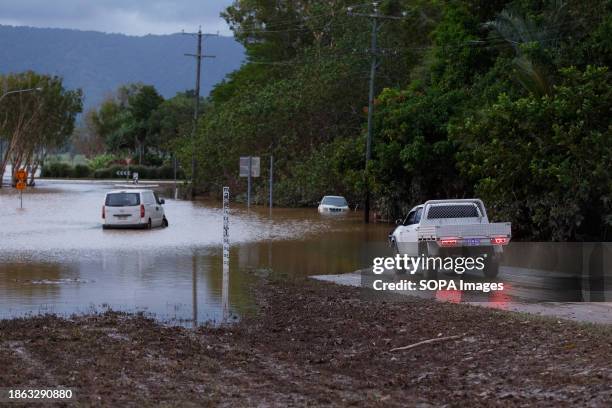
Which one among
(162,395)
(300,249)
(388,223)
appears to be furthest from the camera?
(388,223)

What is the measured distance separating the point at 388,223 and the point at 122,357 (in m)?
35.2

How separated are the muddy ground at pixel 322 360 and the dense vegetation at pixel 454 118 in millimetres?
14725

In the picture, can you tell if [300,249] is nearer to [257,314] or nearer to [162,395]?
[257,314]

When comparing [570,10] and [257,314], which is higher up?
[570,10]

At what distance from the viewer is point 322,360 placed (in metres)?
12.1

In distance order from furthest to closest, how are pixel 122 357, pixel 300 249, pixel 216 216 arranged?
pixel 216 216, pixel 300 249, pixel 122 357

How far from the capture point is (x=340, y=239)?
36.2m

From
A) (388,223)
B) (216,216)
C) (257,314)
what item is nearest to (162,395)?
(257,314)

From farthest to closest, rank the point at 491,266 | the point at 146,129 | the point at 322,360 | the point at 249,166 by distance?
the point at 146,129 < the point at 249,166 < the point at 491,266 < the point at 322,360

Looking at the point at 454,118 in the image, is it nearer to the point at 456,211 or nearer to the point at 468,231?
the point at 456,211

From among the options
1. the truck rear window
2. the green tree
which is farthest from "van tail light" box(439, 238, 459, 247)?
the green tree

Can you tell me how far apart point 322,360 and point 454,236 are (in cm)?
970

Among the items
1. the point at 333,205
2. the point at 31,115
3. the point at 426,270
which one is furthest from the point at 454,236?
the point at 31,115

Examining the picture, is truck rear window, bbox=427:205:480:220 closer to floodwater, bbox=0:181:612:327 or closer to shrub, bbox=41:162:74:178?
floodwater, bbox=0:181:612:327
